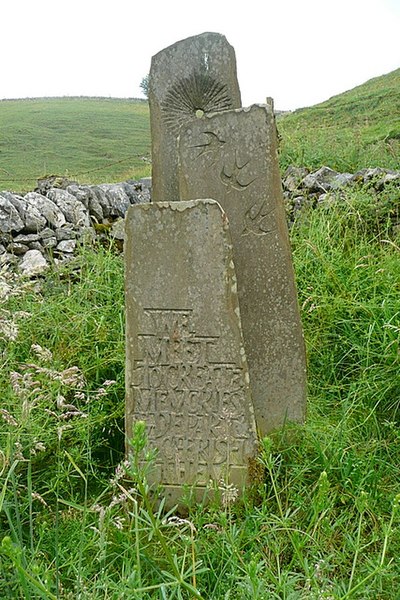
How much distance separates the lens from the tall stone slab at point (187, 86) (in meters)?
3.43

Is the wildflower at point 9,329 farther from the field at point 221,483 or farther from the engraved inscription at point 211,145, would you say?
the engraved inscription at point 211,145

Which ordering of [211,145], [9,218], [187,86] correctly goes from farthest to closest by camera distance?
[9,218], [187,86], [211,145]

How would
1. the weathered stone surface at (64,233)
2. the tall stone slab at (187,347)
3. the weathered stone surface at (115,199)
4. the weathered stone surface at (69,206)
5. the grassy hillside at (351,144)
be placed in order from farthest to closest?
the grassy hillside at (351,144), the weathered stone surface at (115,199), the weathered stone surface at (69,206), the weathered stone surface at (64,233), the tall stone slab at (187,347)

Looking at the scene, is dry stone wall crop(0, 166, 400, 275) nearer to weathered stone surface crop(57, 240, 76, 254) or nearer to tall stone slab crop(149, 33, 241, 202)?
weathered stone surface crop(57, 240, 76, 254)

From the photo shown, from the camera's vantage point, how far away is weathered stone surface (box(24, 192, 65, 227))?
5.29 metres

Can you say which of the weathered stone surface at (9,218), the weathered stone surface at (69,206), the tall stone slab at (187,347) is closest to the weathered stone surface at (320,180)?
the weathered stone surface at (69,206)

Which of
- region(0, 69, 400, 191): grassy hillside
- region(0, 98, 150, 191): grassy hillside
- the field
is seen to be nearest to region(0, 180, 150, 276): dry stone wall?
the field


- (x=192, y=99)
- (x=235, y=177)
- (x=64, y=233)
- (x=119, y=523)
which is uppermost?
(x=192, y=99)

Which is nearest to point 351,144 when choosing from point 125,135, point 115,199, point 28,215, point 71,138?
point 115,199

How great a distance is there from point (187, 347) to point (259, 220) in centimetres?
82

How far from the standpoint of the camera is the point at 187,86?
349cm

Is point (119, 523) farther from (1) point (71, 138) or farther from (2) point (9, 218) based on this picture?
(1) point (71, 138)

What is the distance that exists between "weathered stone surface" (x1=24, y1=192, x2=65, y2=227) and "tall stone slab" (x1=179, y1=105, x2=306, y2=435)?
7.47 ft

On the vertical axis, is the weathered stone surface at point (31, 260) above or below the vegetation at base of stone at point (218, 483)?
above
